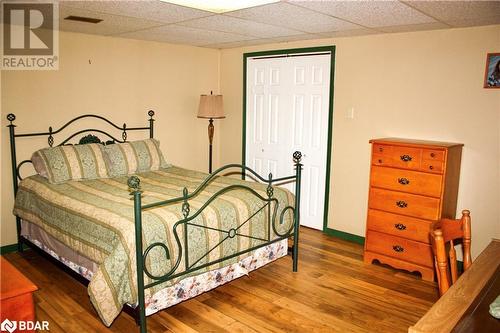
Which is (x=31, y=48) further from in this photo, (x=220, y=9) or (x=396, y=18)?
(x=396, y=18)

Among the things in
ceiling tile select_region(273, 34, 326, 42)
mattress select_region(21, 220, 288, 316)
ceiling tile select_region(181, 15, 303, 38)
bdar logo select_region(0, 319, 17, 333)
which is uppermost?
ceiling tile select_region(273, 34, 326, 42)

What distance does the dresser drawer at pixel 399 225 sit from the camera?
3.53m

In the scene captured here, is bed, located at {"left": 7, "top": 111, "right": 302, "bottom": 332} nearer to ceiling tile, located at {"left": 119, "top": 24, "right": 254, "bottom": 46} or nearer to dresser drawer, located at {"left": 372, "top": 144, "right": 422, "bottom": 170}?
dresser drawer, located at {"left": 372, "top": 144, "right": 422, "bottom": 170}

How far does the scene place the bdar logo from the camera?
1691mm

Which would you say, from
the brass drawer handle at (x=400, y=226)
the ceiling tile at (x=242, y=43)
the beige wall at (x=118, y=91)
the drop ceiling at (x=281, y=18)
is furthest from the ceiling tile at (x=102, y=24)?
the brass drawer handle at (x=400, y=226)

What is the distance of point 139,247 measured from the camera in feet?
7.94

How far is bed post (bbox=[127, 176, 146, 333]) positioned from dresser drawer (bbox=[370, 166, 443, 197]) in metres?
2.29

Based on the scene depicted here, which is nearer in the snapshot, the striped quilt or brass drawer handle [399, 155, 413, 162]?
the striped quilt

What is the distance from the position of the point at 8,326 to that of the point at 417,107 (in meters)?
A: 3.66

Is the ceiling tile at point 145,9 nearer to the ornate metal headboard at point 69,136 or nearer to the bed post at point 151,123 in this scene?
the ornate metal headboard at point 69,136

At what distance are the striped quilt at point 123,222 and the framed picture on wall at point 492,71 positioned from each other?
198cm

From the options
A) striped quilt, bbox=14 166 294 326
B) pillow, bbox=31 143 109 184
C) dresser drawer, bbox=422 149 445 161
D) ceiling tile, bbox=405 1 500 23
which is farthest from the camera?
pillow, bbox=31 143 109 184

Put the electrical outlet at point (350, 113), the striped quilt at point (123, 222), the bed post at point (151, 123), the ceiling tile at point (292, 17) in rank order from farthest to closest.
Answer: the bed post at point (151, 123) < the electrical outlet at point (350, 113) < the ceiling tile at point (292, 17) < the striped quilt at point (123, 222)

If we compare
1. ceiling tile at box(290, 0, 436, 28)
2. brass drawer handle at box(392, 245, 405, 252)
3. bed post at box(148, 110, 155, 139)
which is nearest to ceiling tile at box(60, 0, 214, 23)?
ceiling tile at box(290, 0, 436, 28)
